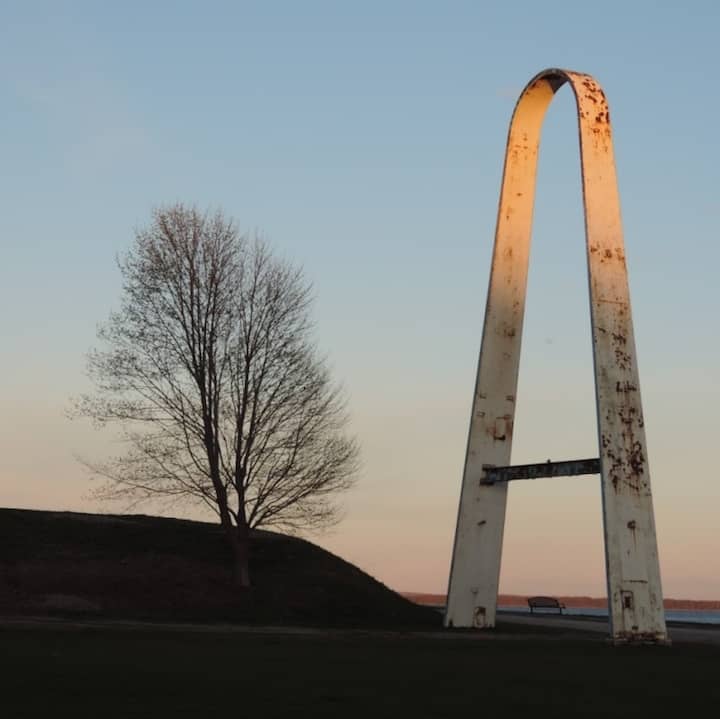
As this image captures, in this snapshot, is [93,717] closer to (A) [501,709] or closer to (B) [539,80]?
(A) [501,709]

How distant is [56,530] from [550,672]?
28588 mm

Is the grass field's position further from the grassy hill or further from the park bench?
the park bench

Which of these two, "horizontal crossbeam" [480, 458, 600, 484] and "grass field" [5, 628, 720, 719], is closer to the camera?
"grass field" [5, 628, 720, 719]

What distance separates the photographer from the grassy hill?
1436 inches

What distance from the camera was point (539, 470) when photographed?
28.2 m

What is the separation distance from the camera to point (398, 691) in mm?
15211

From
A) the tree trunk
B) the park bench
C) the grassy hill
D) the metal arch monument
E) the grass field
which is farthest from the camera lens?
the park bench

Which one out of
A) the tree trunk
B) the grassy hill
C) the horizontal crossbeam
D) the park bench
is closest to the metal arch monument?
the horizontal crossbeam

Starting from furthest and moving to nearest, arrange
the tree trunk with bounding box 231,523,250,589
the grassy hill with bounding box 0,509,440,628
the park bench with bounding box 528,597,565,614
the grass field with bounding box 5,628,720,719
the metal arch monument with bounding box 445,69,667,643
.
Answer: the park bench with bounding box 528,597,565,614
the tree trunk with bounding box 231,523,250,589
the grassy hill with bounding box 0,509,440,628
the metal arch monument with bounding box 445,69,667,643
the grass field with bounding box 5,628,720,719

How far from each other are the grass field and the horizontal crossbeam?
3.75 meters

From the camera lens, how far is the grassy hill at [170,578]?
36469mm

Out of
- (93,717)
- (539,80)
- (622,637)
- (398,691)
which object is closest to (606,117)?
(539,80)

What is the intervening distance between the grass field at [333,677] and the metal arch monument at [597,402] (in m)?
1.89

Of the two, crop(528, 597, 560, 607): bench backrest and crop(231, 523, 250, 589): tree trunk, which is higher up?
crop(528, 597, 560, 607): bench backrest
